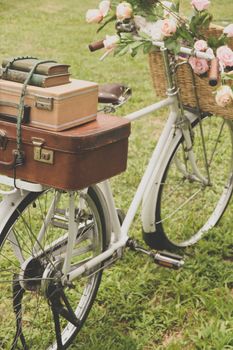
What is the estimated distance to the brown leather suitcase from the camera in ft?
7.07

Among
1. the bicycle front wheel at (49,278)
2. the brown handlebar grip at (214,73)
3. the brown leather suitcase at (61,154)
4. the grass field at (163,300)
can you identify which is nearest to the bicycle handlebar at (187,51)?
the brown handlebar grip at (214,73)

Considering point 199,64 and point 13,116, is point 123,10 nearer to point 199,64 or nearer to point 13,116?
point 199,64

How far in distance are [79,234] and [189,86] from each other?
3.24ft

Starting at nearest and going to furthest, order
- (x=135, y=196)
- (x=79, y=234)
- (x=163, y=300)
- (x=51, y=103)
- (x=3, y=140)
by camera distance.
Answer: (x=51, y=103) → (x=3, y=140) → (x=79, y=234) → (x=135, y=196) → (x=163, y=300)

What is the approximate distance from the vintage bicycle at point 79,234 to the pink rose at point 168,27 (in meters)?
0.14

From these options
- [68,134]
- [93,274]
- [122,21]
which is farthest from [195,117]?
[68,134]

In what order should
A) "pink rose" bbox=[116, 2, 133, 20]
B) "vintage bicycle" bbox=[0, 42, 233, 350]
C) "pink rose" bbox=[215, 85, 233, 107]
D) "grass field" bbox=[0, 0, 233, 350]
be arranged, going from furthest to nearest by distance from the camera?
1. "grass field" bbox=[0, 0, 233, 350]
2. "pink rose" bbox=[116, 2, 133, 20]
3. "vintage bicycle" bbox=[0, 42, 233, 350]
4. "pink rose" bbox=[215, 85, 233, 107]

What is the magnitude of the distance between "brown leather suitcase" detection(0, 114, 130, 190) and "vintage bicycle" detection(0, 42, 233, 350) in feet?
0.25

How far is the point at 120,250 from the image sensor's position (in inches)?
120

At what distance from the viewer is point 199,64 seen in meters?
2.76

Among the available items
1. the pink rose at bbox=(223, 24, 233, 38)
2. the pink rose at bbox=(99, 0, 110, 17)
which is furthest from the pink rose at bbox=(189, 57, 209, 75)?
the pink rose at bbox=(99, 0, 110, 17)

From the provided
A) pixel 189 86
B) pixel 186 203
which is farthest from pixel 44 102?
pixel 186 203

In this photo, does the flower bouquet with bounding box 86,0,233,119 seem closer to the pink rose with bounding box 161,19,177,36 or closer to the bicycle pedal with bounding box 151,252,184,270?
the pink rose with bounding box 161,19,177,36

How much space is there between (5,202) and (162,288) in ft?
4.62
